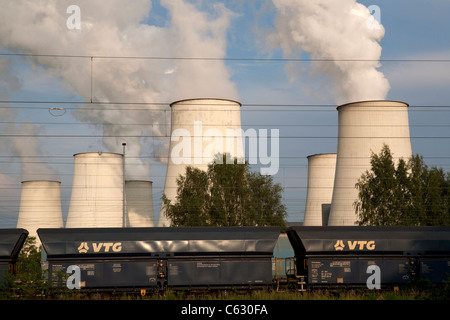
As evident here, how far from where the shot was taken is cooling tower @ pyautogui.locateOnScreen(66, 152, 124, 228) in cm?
4703

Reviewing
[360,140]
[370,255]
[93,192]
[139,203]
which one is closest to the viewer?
[370,255]

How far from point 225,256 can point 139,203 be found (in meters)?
35.0

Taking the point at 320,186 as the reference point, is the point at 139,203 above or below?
below

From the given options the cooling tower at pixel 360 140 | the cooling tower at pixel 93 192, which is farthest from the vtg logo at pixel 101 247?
the cooling tower at pixel 93 192

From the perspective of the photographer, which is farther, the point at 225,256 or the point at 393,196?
the point at 393,196

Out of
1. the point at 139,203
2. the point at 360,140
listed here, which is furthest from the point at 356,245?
the point at 139,203

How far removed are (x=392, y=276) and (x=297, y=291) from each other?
14.1 ft

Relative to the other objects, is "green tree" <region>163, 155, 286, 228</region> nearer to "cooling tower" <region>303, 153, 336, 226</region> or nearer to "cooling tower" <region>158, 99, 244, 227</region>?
"cooling tower" <region>158, 99, 244, 227</region>

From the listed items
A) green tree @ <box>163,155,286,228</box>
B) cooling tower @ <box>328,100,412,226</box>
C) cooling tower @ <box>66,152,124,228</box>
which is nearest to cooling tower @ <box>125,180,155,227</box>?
cooling tower @ <box>66,152,124,228</box>

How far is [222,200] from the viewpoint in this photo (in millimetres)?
43219

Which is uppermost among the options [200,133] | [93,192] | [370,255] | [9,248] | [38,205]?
[200,133]

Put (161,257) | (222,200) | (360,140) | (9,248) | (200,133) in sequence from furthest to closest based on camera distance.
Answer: (222,200) < (200,133) < (360,140) < (161,257) < (9,248)

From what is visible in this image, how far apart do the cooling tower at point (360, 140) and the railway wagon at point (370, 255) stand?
14.2 meters

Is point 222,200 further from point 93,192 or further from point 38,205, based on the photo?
point 38,205
